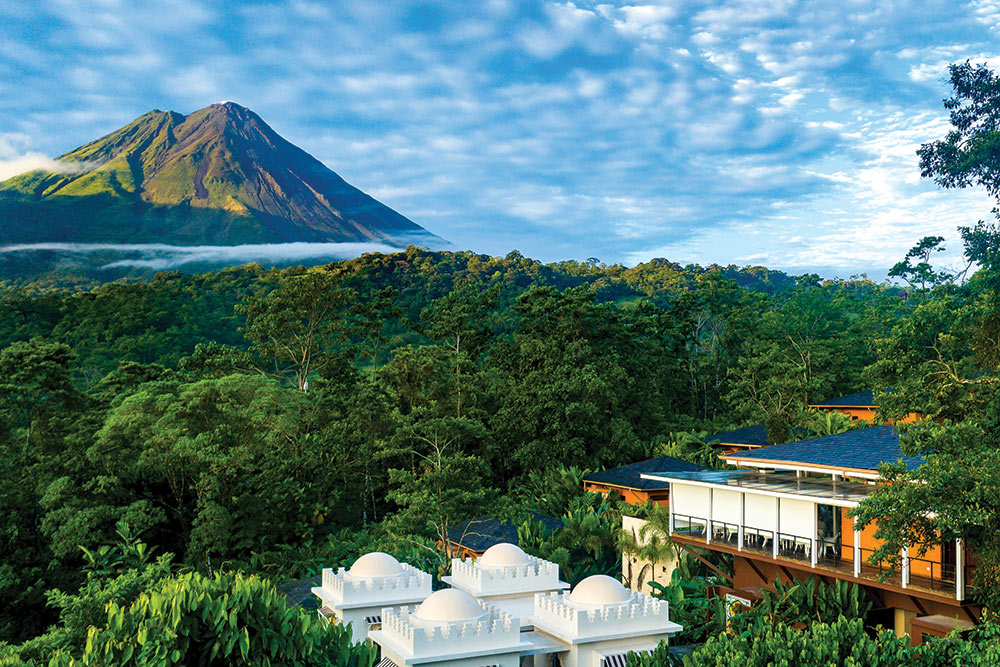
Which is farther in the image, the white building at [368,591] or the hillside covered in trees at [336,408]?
the hillside covered in trees at [336,408]

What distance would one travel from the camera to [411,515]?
25.8 m

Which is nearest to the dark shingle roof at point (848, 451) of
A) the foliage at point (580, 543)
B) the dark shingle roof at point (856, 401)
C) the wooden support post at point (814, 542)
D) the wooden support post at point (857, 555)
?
the wooden support post at point (814, 542)

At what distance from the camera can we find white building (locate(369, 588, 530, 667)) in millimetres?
16203

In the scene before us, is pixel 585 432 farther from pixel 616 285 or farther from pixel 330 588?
pixel 616 285

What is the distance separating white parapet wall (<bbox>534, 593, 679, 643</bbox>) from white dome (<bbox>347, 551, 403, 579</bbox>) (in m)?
4.49

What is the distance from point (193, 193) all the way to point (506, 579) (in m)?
95.7

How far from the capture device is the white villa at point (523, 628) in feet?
53.8

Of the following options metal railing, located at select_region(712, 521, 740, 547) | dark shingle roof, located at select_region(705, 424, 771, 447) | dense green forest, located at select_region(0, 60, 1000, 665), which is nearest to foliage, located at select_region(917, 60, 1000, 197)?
dense green forest, located at select_region(0, 60, 1000, 665)

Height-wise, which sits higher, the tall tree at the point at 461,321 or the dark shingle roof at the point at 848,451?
the tall tree at the point at 461,321

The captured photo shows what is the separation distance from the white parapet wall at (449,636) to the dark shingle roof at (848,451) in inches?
308

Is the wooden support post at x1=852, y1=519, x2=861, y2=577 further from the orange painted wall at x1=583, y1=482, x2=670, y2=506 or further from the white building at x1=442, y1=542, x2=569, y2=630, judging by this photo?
the orange painted wall at x1=583, y1=482, x2=670, y2=506

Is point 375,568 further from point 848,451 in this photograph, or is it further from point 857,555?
point 848,451

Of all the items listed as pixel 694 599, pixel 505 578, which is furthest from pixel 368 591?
pixel 694 599

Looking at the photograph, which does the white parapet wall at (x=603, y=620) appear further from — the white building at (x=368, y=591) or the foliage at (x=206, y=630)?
the foliage at (x=206, y=630)
